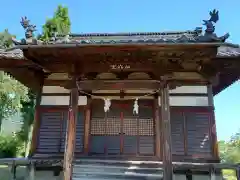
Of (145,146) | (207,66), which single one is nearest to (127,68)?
(207,66)

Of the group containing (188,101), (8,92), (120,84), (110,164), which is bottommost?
(110,164)

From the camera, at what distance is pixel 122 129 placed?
7.66m

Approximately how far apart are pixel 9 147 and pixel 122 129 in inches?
637

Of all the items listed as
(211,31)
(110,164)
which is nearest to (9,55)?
(110,164)

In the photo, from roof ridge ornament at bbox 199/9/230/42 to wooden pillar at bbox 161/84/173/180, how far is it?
1.51 meters

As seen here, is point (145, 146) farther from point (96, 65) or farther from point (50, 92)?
point (50, 92)

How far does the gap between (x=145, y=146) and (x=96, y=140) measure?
167 centimetres

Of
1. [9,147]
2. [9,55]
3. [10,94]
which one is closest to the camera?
[9,55]

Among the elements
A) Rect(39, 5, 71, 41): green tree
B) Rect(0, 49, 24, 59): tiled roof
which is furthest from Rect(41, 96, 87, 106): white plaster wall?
Rect(39, 5, 71, 41): green tree

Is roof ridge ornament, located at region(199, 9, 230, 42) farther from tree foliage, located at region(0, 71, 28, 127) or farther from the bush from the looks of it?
the bush

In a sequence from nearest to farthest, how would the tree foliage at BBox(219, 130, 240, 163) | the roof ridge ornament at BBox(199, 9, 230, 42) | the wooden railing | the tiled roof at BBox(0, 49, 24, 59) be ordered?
the roof ridge ornament at BBox(199, 9, 230, 42) < the wooden railing < the tiled roof at BBox(0, 49, 24, 59) < the tree foliage at BBox(219, 130, 240, 163)

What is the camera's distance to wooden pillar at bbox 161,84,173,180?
5238 millimetres

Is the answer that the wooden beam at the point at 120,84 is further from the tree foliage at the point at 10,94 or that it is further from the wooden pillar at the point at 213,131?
the tree foliage at the point at 10,94

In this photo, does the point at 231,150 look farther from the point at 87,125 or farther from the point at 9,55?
the point at 9,55
